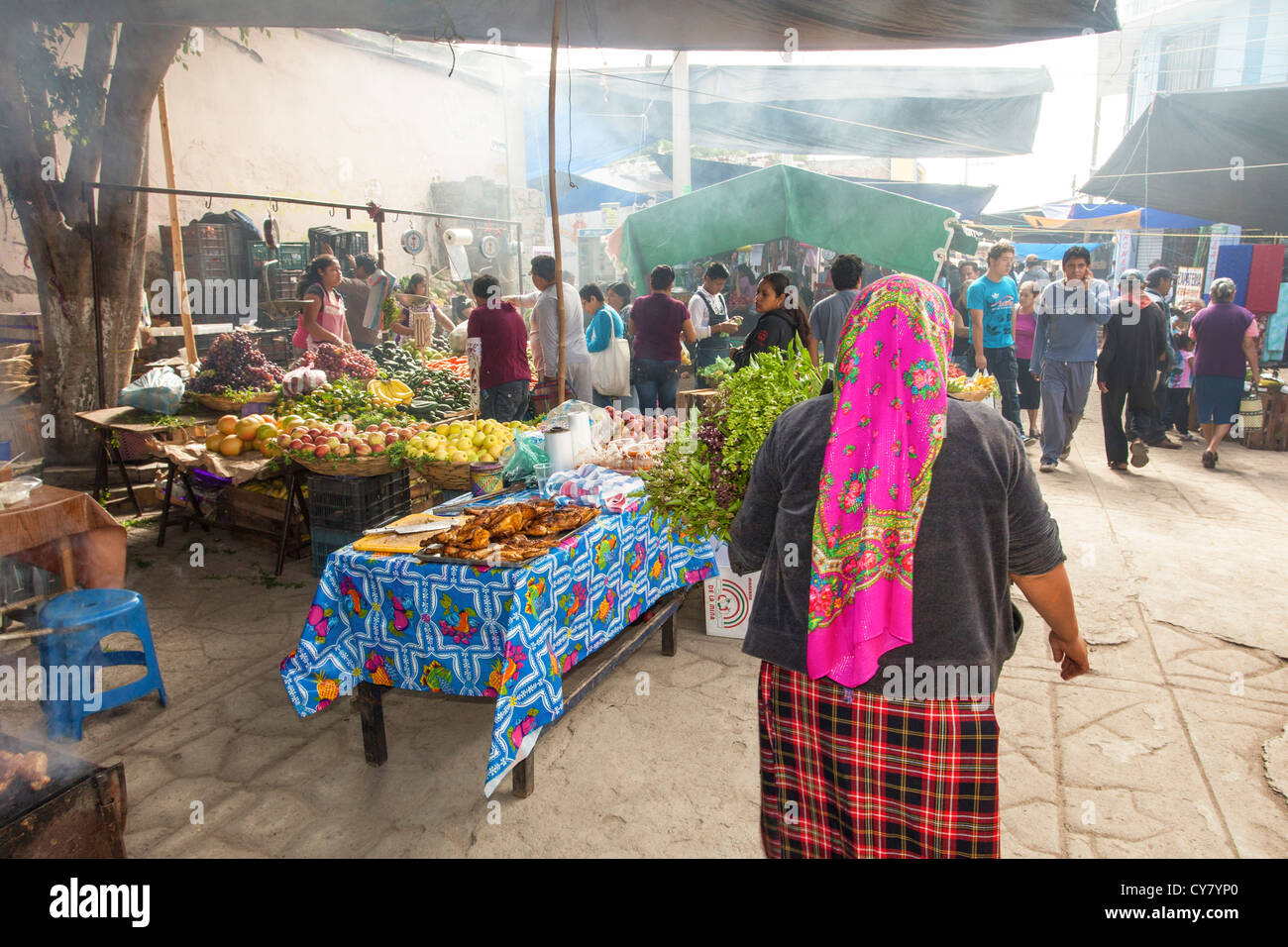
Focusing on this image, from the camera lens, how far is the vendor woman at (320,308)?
7754 millimetres

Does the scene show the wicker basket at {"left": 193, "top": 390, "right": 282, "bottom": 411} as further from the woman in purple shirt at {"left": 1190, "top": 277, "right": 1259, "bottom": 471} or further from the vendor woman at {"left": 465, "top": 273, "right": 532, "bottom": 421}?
the woman in purple shirt at {"left": 1190, "top": 277, "right": 1259, "bottom": 471}

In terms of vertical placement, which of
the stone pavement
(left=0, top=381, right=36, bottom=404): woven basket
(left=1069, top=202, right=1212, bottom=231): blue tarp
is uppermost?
(left=1069, top=202, right=1212, bottom=231): blue tarp

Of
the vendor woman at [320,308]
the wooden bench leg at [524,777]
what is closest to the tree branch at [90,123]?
the vendor woman at [320,308]

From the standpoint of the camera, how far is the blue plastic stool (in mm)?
3863

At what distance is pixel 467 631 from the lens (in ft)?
10.2

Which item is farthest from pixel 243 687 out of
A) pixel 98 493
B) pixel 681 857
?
pixel 98 493

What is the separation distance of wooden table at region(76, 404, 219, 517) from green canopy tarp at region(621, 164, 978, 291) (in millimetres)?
6371

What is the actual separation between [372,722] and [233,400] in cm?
430

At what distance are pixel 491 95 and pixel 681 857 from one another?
65.7 ft

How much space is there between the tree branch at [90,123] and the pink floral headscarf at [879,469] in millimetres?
8366

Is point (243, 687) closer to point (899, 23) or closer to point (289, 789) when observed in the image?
point (289, 789)

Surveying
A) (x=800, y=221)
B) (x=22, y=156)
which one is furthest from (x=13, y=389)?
(x=800, y=221)

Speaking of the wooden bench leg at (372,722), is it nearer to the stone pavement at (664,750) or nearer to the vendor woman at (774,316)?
the stone pavement at (664,750)

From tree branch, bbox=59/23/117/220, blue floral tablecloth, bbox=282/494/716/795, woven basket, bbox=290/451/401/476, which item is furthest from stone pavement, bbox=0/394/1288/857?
tree branch, bbox=59/23/117/220
